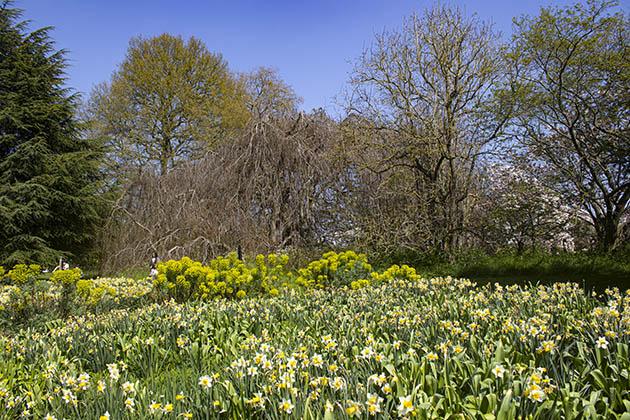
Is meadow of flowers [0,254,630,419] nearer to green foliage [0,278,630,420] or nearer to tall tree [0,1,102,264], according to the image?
green foliage [0,278,630,420]

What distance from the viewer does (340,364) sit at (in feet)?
6.74

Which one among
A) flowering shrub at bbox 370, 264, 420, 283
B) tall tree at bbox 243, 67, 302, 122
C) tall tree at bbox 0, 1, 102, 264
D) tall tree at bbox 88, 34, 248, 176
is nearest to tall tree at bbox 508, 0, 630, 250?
flowering shrub at bbox 370, 264, 420, 283

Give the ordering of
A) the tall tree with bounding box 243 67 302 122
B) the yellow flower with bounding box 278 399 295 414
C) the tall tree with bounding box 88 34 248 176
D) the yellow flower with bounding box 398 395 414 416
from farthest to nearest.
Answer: the tall tree with bounding box 88 34 248 176 < the tall tree with bounding box 243 67 302 122 < the yellow flower with bounding box 278 399 295 414 < the yellow flower with bounding box 398 395 414 416

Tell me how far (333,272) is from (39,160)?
31.5 ft

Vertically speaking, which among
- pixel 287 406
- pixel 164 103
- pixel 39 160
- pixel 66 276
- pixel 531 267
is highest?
pixel 164 103

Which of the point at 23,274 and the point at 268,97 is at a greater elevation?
the point at 268,97

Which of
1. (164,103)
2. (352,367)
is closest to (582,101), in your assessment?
(352,367)

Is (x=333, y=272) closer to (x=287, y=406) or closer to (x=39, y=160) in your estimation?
(x=287, y=406)

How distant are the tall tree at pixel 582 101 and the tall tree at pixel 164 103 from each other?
1201cm

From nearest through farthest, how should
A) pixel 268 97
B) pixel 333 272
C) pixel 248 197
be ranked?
1. pixel 333 272
2. pixel 248 197
3. pixel 268 97

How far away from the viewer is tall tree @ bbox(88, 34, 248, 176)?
1762cm

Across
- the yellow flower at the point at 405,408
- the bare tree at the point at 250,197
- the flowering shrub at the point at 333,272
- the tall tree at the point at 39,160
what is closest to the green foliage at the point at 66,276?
the flowering shrub at the point at 333,272

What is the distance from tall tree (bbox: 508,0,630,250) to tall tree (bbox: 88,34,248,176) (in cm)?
1201

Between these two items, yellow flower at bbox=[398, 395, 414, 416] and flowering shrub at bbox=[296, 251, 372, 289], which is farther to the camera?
flowering shrub at bbox=[296, 251, 372, 289]
